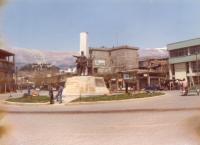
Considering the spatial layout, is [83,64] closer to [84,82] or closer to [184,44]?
[84,82]

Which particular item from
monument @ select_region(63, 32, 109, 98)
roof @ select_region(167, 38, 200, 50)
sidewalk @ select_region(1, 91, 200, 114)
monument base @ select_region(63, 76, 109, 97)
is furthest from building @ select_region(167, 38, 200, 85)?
sidewalk @ select_region(1, 91, 200, 114)

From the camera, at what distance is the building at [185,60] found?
67.4 meters

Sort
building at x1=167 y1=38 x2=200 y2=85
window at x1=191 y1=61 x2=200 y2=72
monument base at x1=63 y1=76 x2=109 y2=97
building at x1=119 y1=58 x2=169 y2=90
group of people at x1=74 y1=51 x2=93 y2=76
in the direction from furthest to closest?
1. building at x1=119 y1=58 x2=169 y2=90
2. building at x1=167 y1=38 x2=200 y2=85
3. window at x1=191 y1=61 x2=200 y2=72
4. group of people at x1=74 y1=51 x2=93 y2=76
5. monument base at x1=63 y1=76 x2=109 y2=97

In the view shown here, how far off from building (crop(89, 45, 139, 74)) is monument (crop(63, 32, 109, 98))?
189 feet

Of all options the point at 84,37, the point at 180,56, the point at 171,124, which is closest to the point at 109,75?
the point at 180,56

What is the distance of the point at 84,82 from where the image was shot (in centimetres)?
3447

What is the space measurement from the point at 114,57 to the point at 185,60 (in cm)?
3687

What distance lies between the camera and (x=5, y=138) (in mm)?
2885

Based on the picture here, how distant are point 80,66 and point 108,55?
70.8 meters

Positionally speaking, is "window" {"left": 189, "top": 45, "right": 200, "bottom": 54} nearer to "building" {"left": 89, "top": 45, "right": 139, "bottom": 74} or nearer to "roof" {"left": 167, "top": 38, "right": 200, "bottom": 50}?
"roof" {"left": 167, "top": 38, "right": 200, "bottom": 50}

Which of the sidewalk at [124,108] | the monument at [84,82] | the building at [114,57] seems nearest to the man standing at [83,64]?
the monument at [84,82]

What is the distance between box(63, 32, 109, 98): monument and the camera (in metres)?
34.4

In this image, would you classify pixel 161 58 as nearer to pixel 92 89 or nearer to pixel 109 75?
pixel 109 75

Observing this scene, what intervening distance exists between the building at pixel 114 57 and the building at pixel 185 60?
75.6 ft
